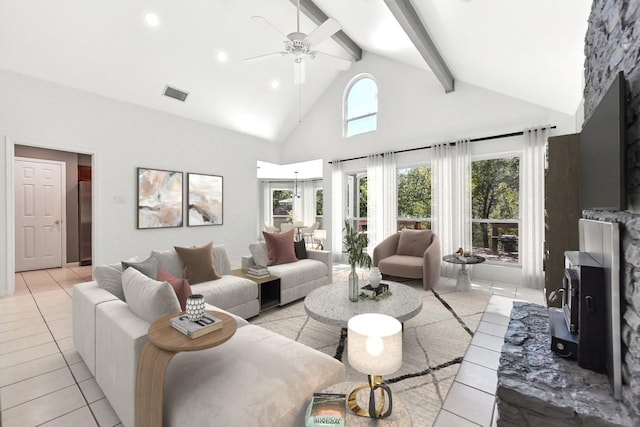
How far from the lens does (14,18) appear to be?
339 cm

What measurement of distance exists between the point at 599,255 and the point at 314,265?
2976mm

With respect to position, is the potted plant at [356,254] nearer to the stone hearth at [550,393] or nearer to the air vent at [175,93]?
the stone hearth at [550,393]

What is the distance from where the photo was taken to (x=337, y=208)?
6.54m

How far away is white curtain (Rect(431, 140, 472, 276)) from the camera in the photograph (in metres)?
4.75

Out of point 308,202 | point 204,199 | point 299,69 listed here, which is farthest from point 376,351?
point 308,202

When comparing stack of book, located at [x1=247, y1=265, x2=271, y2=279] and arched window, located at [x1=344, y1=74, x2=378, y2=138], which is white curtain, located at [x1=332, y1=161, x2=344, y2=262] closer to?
arched window, located at [x1=344, y1=74, x2=378, y2=138]

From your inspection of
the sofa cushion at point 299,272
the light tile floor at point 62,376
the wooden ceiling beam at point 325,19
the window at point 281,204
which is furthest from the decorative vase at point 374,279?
the window at point 281,204

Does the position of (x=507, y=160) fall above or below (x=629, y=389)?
above

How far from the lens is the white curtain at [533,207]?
4.10 meters

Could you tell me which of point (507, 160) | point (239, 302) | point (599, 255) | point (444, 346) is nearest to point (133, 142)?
point (239, 302)

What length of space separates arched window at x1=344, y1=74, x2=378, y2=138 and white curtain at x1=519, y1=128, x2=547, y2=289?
275cm

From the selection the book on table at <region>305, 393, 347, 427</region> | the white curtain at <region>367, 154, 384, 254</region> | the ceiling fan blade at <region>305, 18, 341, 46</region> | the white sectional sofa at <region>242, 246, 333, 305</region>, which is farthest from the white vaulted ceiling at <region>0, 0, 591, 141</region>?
the white sectional sofa at <region>242, 246, 333, 305</region>

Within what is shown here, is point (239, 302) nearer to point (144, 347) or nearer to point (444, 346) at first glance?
point (144, 347)

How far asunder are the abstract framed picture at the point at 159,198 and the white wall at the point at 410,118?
2.91 m
